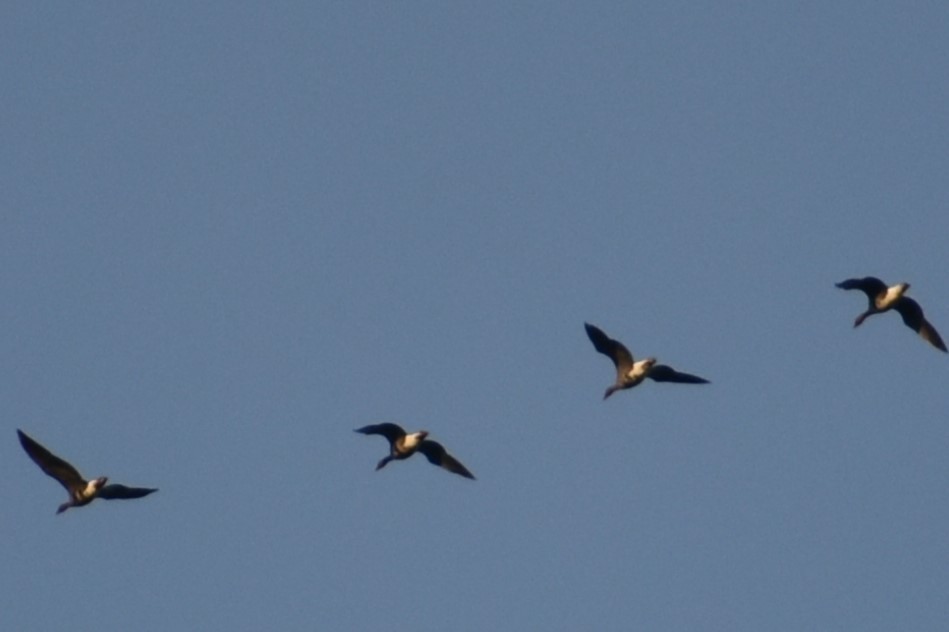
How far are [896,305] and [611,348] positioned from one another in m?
5.04

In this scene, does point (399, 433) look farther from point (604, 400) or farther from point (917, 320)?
point (917, 320)

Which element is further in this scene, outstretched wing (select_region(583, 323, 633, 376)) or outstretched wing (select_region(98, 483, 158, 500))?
outstretched wing (select_region(583, 323, 633, 376))

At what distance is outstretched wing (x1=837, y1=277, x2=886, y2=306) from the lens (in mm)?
40750

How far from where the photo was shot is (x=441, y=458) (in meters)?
42.5

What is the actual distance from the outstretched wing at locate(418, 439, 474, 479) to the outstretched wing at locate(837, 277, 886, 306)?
7403 mm

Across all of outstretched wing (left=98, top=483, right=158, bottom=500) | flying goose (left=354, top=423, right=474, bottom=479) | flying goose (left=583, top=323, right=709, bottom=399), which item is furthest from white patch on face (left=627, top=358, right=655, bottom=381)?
outstretched wing (left=98, top=483, right=158, bottom=500)

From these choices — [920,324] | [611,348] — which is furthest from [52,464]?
[920,324]

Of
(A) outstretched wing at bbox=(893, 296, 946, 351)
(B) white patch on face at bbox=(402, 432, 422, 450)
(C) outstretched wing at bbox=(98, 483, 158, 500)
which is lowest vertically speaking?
(C) outstretched wing at bbox=(98, 483, 158, 500)

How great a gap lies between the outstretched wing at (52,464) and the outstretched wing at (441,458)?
620cm

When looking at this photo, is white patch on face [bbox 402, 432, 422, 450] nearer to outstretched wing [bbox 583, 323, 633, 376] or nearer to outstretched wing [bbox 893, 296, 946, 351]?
outstretched wing [bbox 583, 323, 633, 376]

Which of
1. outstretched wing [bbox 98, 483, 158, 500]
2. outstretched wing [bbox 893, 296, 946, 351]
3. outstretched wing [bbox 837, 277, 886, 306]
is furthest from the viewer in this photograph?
outstretched wing [bbox 893, 296, 946, 351]

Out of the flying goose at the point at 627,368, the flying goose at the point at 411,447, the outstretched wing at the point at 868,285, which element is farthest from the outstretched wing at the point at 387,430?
the outstretched wing at the point at 868,285

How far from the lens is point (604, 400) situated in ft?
135

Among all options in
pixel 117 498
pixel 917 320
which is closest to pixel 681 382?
pixel 917 320
